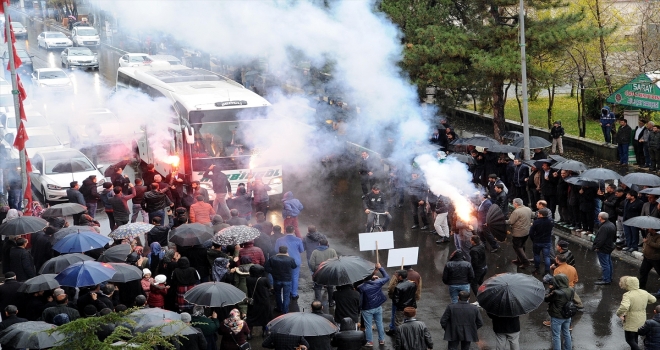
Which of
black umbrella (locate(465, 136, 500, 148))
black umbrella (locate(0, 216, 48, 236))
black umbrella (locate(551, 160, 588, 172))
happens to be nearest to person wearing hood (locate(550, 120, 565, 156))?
black umbrella (locate(465, 136, 500, 148))

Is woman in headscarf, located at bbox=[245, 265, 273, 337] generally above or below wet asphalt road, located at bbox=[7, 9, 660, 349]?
above

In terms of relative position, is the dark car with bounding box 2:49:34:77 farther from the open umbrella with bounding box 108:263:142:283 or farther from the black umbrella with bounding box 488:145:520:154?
the open umbrella with bounding box 108:263:142:283

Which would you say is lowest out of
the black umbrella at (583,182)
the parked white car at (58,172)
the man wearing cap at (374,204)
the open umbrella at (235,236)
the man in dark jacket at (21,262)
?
the parked white car at (58,172)

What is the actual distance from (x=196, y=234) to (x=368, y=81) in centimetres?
934

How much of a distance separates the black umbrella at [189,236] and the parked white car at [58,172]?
23.4ft

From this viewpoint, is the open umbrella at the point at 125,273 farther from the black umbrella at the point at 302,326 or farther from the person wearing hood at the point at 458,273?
the person wearing hood at the point at 458,273

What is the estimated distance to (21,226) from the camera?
14.3 meters

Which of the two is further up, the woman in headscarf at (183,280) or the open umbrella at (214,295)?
the open umbrella at (214,295)

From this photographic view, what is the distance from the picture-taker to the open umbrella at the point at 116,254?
516 inches

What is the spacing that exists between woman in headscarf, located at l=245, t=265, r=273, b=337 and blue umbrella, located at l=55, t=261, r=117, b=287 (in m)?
1.98

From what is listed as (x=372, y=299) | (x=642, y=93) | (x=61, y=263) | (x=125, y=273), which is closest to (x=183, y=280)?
(x=125, y=273)

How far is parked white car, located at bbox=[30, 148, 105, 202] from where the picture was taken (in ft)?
67.4

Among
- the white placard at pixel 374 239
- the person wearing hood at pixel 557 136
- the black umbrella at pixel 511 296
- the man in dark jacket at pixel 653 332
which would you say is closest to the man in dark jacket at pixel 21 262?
the white placard at pixel 374 239

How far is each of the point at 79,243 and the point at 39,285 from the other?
223 cm
